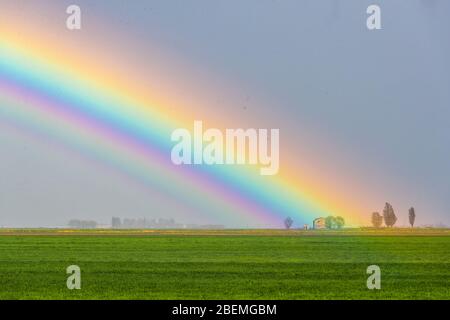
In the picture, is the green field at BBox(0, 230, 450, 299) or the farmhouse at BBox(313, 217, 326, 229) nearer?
the green field at BBox(0, 230, 450, 299)

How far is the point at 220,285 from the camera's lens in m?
29.3

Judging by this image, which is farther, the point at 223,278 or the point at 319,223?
the point at 319,223

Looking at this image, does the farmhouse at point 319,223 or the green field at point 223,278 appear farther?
the farmhouse at point 319,223
